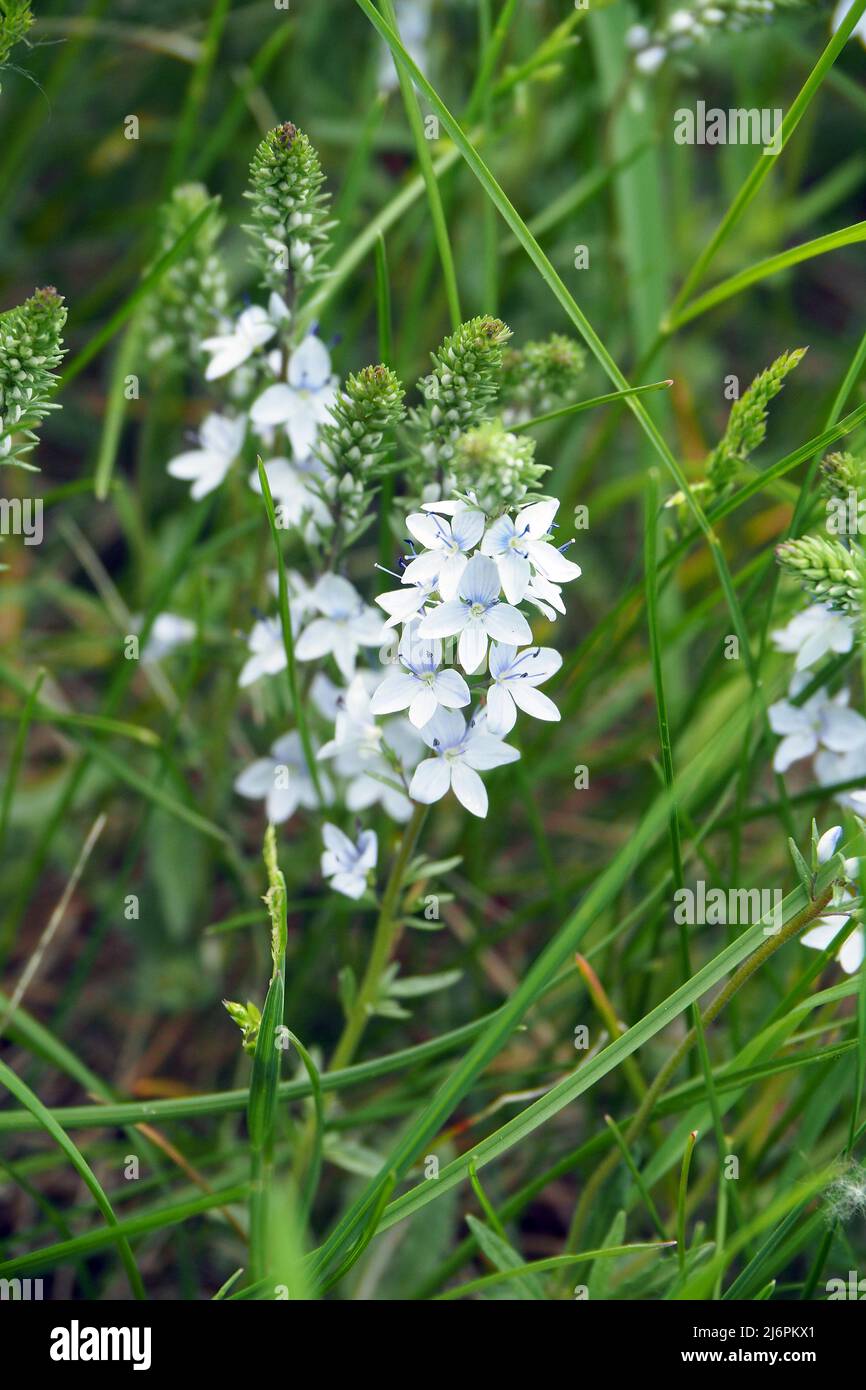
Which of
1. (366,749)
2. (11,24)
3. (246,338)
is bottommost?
(366,749)

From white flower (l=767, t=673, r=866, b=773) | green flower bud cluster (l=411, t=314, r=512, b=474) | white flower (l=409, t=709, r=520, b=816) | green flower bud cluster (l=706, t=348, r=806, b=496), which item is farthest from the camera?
white flower (l=767, t=673, r=866, b=773)

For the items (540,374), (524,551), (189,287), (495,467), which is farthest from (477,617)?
(189,287)

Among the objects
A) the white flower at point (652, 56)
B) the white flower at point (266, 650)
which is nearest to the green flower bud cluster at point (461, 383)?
the white flower at point (266, 650)

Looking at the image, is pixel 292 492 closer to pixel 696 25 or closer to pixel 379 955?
pixel 379 955

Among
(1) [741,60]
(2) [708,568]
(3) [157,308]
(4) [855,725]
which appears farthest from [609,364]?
(1) [741,60]

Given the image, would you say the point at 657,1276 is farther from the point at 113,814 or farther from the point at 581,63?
the point at 581,63

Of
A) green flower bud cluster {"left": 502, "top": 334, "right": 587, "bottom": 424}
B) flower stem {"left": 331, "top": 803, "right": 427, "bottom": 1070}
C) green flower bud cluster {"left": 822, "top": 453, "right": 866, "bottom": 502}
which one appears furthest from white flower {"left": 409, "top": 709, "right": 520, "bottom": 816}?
green flower bud cluster {"left": 502, "top": 334, "right": 587, "bottom": 424}

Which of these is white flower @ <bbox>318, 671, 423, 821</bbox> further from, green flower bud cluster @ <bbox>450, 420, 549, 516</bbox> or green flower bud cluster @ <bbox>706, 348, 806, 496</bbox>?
green flower bud cluster @ <bbox>706, 348, 806, 496</bbox>
